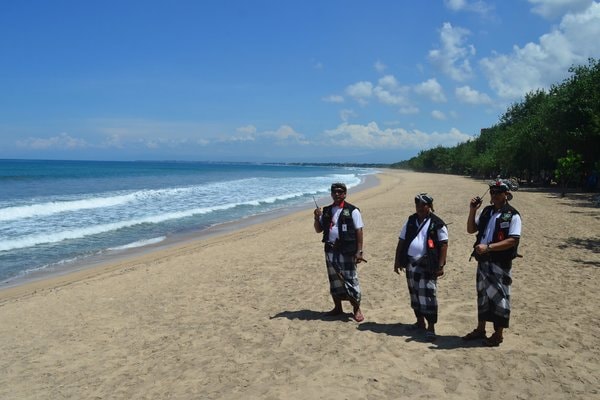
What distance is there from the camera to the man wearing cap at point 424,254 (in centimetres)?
495

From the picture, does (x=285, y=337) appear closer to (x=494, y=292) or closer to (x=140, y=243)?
(x=494, y=292)

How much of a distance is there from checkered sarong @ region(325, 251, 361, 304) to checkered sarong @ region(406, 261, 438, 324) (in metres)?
0.78

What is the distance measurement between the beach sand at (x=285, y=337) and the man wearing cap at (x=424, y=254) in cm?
46

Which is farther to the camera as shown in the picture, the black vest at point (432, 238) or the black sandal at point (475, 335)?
the black sandal at point (475, 335)

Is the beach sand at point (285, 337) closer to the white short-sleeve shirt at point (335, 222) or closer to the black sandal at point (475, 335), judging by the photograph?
the black sandal at point (475, 335)

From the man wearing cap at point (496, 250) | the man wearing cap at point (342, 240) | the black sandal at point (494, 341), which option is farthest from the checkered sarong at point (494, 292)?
the man wearing cap at point (342, 240)

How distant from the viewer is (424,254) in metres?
5.00

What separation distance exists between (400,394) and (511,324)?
93.4 inches

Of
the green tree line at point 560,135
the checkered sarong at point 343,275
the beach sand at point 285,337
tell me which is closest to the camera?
the beach sand at point 285,337

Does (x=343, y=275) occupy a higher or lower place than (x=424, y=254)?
lower

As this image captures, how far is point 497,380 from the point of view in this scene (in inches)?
168

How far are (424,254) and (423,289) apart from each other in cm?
44

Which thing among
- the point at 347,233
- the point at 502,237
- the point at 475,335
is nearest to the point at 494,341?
the point at 475,335

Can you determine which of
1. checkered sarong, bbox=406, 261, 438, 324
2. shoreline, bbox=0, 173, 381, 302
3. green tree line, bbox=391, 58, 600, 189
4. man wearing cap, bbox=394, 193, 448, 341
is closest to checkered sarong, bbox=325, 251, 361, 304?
man wearing cap, bbox=394, 193, 448, 341
